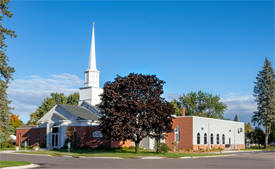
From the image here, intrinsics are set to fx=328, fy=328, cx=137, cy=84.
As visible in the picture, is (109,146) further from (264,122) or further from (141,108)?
(264,122)

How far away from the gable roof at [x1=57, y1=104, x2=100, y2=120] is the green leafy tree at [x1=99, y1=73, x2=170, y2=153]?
40.7ft

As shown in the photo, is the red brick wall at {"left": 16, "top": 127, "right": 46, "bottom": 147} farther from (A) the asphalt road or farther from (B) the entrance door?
(A) the asphalt road

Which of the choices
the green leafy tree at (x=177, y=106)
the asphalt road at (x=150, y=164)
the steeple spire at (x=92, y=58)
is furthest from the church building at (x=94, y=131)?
the green leafy tree at (x=177, y=106)

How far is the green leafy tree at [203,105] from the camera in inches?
3430

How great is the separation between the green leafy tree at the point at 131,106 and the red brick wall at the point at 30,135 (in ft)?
63.9

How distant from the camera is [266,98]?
218 feet

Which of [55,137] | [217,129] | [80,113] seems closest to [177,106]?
[217,129]

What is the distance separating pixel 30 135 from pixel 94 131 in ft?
48.2

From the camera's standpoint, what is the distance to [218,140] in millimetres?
51375

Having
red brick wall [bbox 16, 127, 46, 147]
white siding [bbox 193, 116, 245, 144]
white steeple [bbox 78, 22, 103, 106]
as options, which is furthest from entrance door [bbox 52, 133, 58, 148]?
white siding [bbox 193, 116, 245, 144]

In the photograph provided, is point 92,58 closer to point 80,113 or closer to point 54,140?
point 80,113

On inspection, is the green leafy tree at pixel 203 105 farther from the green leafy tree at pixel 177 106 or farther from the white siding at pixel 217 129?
the white siding at pixel 217 129

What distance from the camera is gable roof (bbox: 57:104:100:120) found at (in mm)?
47844

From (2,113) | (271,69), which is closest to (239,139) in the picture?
(271,69)
